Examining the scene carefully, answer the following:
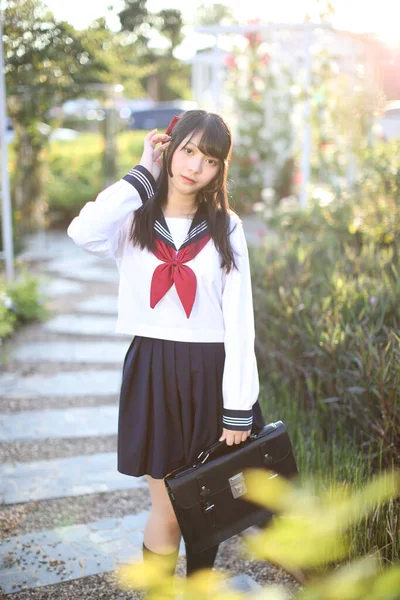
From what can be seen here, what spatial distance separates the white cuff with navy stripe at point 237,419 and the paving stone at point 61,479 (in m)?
1.07

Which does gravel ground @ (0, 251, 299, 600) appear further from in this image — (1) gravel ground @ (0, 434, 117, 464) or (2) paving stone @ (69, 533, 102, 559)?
(2) paving stone @ (69, 533, 102, 559)

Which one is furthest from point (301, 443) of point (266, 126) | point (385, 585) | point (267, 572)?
point (266, 126)

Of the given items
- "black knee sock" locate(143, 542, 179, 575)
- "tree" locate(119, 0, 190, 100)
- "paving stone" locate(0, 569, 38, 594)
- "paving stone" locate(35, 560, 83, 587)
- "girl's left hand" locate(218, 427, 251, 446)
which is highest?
"tree" locate(119, 0, 190, 100)

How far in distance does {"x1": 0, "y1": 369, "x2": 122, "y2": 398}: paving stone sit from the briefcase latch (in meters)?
2.42

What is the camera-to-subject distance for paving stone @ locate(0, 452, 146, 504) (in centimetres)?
302

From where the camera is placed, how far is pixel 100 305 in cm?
644

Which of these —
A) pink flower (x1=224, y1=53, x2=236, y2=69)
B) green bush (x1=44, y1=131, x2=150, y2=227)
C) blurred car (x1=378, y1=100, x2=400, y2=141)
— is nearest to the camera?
blurred car (x1=378, y1=100, x2=400, y2=141)

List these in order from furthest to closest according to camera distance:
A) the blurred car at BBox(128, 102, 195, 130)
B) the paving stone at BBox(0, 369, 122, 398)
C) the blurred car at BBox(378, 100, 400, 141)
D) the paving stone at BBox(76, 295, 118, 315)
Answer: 1. the blurred car at BBox(128, 102, 195, 130)
2. the blurred car at BBox(378, 100, 400, 141)
3. the paving stone at BBox(76, 295, 118, 315)
4. the paving stone at BBox(0, 369, 122, 398)

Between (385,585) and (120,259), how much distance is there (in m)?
1.26

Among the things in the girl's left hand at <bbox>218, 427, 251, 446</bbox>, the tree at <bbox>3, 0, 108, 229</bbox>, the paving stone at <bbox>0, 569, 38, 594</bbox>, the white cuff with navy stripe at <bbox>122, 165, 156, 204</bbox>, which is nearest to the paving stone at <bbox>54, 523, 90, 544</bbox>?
the paving stone at <bbox>0, 569, 38, 594</bbox>

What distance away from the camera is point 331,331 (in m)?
3.10

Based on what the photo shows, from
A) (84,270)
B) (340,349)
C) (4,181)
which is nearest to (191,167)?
(340,349)

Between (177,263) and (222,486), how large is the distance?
68cm

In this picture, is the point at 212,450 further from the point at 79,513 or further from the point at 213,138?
the point at 79,513
